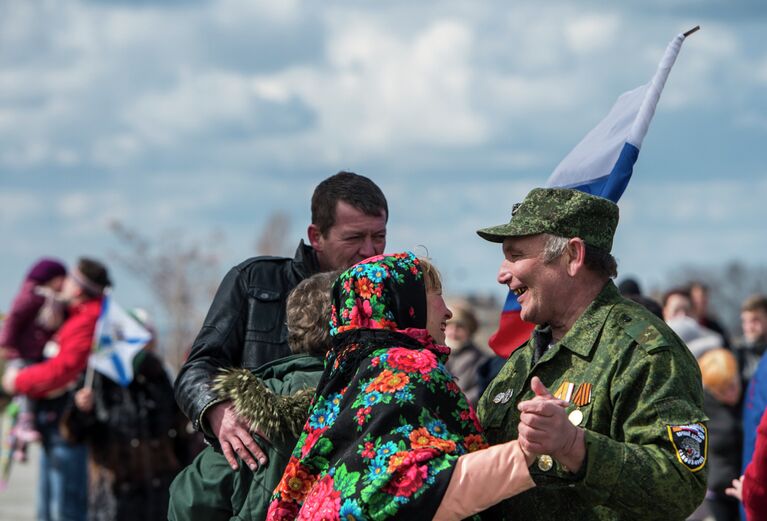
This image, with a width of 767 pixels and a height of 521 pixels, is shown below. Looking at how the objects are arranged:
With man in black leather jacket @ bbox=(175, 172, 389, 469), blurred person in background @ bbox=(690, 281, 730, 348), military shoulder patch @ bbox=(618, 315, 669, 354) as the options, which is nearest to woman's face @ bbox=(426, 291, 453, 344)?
military shoulder patch @ bbox=(618, 315, 669, 354)

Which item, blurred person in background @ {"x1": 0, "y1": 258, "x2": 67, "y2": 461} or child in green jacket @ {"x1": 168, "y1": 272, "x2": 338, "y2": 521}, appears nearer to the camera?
child in green jacket @ {"x1": 168, "y1": 272, "x2": 338, "y2": 521}

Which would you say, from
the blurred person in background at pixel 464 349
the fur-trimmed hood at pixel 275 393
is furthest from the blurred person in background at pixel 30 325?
the fur-trimmed hood at pixel 275 393

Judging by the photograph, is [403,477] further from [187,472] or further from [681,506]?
[187,472]

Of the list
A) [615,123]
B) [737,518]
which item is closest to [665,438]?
[615,123]

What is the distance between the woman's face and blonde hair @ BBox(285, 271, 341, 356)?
401 millimetres

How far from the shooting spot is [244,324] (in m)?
4.77

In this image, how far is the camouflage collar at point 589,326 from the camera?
3.79 m

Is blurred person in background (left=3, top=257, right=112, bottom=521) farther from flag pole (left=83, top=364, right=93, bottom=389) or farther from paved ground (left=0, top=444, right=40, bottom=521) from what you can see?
paved ground (left=0, top=444, right=40, bottom=521)

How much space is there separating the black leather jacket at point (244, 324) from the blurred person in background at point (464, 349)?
445cm

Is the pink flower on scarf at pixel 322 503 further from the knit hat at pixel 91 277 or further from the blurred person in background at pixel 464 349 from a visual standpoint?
the knit hat at pixel 91 277

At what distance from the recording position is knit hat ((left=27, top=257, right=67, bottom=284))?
34.4 feet

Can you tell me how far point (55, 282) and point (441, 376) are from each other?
757 cm

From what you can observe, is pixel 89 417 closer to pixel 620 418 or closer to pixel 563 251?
pixel 563 251

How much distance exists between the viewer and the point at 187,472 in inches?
169
